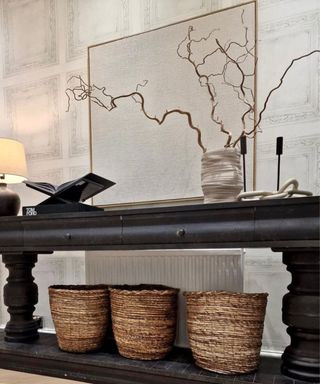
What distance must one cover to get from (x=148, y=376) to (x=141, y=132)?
4.15 feet

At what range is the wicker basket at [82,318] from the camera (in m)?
1.81

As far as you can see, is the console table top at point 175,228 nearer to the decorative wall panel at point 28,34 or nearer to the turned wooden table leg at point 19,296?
the turned wooden table leg at point 19,296

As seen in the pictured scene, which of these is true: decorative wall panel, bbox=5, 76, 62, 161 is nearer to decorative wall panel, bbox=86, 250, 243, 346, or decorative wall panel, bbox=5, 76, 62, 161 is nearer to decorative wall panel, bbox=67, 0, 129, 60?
decorative wall panel, bbox=67, 0, 129, 60

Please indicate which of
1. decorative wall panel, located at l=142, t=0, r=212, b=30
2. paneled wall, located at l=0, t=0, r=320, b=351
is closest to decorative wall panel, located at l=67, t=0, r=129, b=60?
paneled wall, located at l=0, t=0, r=320, b=351

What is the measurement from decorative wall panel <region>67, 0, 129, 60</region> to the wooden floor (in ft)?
6.07

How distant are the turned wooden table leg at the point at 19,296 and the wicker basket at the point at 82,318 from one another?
28 centimetres

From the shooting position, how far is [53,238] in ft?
5.93

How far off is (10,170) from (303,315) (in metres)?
1.70

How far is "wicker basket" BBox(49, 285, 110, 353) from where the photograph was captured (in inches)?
71.4

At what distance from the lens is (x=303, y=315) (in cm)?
136

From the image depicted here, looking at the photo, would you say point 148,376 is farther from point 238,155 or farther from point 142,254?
point 238,155

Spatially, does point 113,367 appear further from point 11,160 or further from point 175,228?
point 11,160

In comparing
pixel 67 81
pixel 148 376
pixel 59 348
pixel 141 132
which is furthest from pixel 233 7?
pixel 59 348

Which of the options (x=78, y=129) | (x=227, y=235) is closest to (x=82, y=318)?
(x=227, y=235)
